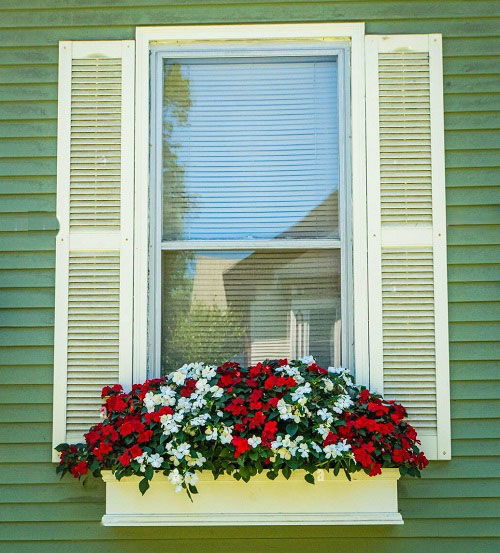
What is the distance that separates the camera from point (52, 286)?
3.17m

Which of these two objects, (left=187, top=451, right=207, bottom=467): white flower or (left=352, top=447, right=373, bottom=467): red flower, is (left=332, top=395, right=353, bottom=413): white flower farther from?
(left=187, top=451, right=207, bottom=467): white flower

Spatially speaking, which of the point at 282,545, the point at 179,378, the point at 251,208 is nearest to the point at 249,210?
the point at 251,208

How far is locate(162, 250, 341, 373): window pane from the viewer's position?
321 cm

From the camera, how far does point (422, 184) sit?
10.4 feet

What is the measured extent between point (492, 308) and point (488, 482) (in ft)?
2.10

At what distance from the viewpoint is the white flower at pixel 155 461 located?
2811mm

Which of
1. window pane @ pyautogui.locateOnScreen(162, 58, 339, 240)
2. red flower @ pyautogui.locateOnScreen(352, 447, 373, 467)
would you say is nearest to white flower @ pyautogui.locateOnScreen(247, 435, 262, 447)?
red flower @ pyautogui.locateOnScreen(352, 447, 373, 467)

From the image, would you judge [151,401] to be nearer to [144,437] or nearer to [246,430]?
[144,437]

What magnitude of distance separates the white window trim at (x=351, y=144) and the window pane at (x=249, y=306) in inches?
4.2

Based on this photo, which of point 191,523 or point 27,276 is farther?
point 27,276

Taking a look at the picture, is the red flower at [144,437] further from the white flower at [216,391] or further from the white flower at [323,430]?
the white flower at [323,430]

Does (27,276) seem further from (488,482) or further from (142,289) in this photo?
(488,482)

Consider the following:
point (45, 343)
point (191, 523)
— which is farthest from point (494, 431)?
point (45, 343)

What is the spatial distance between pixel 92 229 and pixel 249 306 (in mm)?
668
